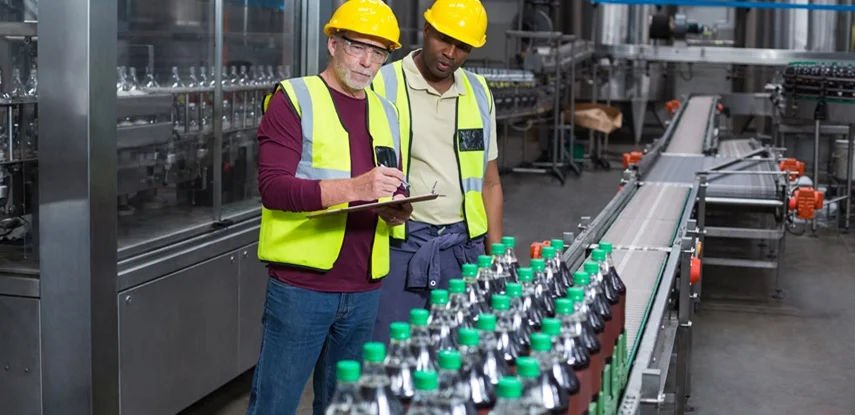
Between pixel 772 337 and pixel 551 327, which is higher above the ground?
pixel 551 327

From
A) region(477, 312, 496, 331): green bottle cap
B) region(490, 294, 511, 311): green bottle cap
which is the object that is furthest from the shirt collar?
region(477, 312, 496, 331): green bottle cap

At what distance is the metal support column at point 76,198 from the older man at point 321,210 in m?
0.70

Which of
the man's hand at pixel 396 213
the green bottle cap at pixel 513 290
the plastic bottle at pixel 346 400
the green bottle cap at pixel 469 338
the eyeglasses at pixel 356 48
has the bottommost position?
the plastic bottle at pixel 346 400

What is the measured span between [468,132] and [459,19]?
0.33 metres

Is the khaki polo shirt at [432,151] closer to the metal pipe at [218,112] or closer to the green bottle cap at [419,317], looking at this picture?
the green bottle cap at [419,317]

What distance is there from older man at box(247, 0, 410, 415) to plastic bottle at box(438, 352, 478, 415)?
94 cm

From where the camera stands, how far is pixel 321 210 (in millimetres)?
2354

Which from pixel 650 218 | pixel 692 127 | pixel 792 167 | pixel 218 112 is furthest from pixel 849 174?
pixel 218 112

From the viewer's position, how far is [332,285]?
2.49m

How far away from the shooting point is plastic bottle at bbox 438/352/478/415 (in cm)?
139

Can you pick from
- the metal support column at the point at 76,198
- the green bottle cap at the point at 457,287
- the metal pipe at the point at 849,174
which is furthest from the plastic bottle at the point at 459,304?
the metal pipe at the point at 849,174

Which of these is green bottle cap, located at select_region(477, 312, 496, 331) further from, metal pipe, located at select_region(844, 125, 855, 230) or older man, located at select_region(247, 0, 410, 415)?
metal pipe, located at select_region(844, 125, 855, 230)

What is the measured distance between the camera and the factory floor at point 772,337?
4430mm

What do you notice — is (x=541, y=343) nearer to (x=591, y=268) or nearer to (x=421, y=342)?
(x=421, y=342)
